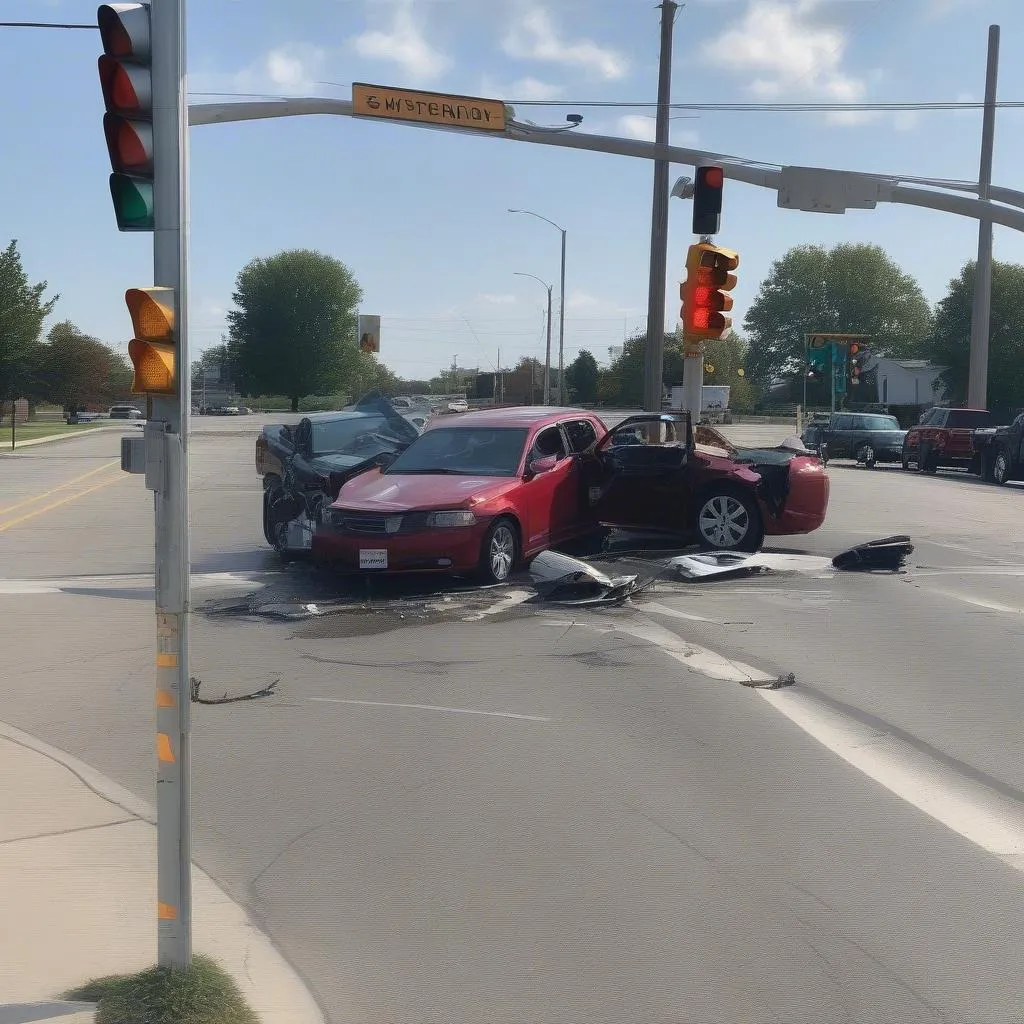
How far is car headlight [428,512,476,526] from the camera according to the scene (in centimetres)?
1280

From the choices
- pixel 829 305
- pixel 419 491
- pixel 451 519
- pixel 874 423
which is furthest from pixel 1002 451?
pixel 829 305

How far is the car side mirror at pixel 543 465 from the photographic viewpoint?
46.9 ft

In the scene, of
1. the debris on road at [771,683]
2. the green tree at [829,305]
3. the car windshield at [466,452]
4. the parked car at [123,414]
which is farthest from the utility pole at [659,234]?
the green tree at [829,305]

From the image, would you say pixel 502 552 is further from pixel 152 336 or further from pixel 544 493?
pixel 152 336

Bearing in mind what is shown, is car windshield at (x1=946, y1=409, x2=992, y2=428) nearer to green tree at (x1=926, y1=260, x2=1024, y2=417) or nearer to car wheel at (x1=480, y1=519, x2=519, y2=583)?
car wheel at (x1=480, y1=519, x2=519, y2=583)

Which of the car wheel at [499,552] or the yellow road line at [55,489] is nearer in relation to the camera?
the car wheel at [499,552]

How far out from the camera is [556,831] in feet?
20.3

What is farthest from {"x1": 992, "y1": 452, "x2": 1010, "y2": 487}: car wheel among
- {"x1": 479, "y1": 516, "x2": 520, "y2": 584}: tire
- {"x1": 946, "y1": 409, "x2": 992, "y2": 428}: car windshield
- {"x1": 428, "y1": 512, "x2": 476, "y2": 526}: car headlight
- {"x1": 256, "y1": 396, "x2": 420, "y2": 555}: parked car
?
{"x1": 428, "y1": 512, "x2": 476, "y2": 526}: car headlight

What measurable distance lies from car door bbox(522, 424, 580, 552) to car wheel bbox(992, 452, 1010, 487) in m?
20.2

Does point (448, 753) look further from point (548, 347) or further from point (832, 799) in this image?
point (548, 347)

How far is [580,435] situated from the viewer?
15.8 meters

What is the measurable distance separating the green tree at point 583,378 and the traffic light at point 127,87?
109 meters

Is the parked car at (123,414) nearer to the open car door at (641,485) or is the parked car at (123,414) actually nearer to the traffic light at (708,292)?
the traffic light at (708,292)

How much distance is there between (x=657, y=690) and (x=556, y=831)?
117 inches
